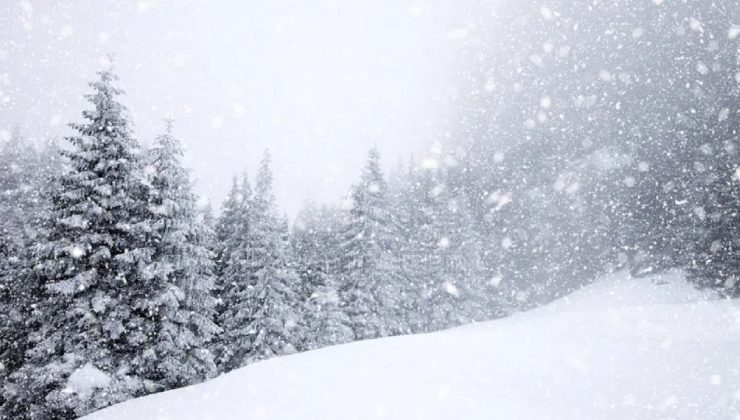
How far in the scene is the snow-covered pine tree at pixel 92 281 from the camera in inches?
502

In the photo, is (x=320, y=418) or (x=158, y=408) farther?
(x=158, y=408)

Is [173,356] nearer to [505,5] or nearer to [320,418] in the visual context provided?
[320,418]

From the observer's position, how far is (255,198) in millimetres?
25312

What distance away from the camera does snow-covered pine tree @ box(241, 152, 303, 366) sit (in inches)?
889

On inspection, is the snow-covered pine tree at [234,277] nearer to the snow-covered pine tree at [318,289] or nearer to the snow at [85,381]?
the snow-covered pine tree at [318,289]

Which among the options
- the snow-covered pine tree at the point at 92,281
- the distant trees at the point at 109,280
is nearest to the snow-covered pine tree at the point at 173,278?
the distant trees at the point at 109,280

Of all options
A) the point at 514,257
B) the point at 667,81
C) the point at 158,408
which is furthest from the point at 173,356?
the point at 667,81

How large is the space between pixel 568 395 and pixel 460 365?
196cm

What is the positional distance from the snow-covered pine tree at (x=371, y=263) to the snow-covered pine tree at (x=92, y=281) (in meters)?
14.3

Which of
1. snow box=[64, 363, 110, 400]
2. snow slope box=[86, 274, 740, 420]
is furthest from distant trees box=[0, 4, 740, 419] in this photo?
snow slope box=[86, 274, 740, 420]

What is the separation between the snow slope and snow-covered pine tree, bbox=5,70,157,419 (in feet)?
19.9

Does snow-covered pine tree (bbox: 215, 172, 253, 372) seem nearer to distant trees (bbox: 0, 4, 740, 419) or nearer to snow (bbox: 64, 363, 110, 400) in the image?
distant trees (bbox: 0, 4, 740, 419)

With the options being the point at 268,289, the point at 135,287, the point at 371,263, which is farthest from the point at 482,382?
the point at 371,263

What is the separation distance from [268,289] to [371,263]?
7294 millimetres
